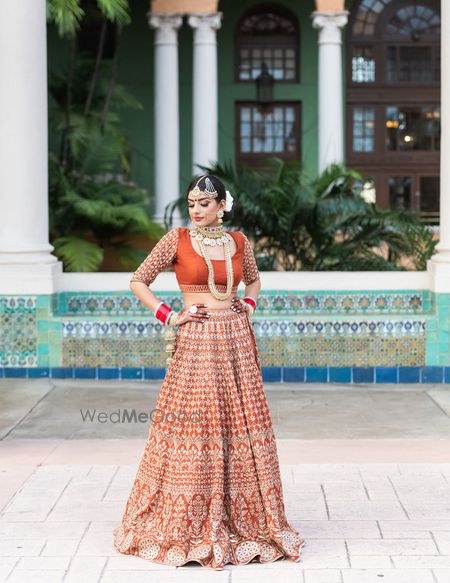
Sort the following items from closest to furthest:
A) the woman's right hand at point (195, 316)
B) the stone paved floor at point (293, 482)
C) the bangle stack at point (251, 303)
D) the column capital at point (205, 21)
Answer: the stone paved floor at point (293, 482)
the woman's right hand at point (195, 316)
the bangle stack at point (251, 303)
the column capital at point (205, 21)

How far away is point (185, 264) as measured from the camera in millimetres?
5363

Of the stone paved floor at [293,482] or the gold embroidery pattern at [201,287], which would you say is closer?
the stone paved floor at [293,482]

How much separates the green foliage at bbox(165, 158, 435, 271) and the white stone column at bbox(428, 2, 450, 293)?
0.90 meters

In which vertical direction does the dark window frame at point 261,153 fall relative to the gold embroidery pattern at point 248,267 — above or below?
above

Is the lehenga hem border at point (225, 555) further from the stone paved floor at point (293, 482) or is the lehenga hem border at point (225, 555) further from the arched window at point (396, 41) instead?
the arched window at point (396, 41)

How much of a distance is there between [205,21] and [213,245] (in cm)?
1440

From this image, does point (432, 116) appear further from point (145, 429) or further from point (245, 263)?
point (245, 263)

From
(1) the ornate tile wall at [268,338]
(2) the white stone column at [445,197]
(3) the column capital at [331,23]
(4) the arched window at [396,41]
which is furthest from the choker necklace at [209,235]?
(4) the arched window at [396,41]

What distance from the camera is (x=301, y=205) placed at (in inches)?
430

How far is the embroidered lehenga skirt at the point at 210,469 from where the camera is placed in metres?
5.18

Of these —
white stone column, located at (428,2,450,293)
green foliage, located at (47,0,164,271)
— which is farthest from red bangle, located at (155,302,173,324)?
green foliage, located at (47,0,164,271)

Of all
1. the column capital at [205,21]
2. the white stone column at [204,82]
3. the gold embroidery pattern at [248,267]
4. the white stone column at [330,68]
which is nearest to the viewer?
the gold embroidery pattern at [248,267]

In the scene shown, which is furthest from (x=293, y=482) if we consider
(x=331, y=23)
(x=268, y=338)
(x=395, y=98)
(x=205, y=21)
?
(x=395, y=98)

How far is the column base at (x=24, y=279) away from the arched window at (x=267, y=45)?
12.7 meters
